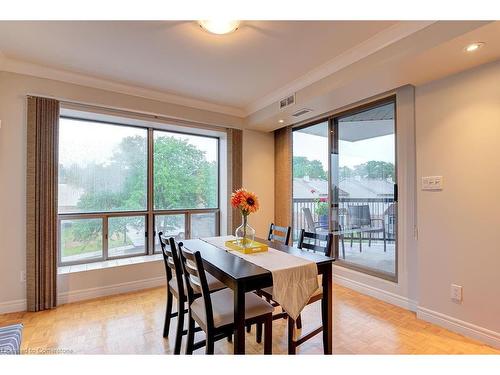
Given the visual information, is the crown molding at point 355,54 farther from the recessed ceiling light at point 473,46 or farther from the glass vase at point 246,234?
the glass vase at point 246,234

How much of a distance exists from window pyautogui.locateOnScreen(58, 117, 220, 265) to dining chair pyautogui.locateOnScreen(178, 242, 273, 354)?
2194 millimetres

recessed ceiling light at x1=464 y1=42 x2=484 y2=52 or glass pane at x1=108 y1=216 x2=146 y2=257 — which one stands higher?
recessed ceiling light at x1=464 y1=42 x2=484 y2=52

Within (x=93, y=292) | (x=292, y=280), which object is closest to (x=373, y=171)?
(x=292, y=280)

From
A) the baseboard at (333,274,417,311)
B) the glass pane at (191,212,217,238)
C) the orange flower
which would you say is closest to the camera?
the orange flower

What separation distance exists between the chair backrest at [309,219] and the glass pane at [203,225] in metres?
1.50

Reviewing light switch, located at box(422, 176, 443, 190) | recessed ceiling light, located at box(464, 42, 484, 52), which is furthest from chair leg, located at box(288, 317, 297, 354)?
recessed ceiling light, located at box(464, 42, 484, 52)

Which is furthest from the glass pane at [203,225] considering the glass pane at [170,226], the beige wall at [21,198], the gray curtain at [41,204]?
the gray curtain at [41,204]

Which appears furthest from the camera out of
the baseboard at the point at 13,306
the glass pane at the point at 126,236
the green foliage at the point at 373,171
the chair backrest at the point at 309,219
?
the chair backrest at the point at 309,219

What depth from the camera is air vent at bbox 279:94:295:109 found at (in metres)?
3.19

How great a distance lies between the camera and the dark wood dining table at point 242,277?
60.6 inches

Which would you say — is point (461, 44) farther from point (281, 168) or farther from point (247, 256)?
point (281, 168)

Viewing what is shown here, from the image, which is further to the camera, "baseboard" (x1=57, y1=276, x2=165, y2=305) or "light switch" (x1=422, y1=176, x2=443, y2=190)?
"baseboard" (x1=57, y1=276, x2=165, y2=305)

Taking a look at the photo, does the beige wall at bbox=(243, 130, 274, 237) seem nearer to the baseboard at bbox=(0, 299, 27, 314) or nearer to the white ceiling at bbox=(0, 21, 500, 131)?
the white ceiling at bbox=(0, 21, 500, 131)

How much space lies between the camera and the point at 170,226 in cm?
395
